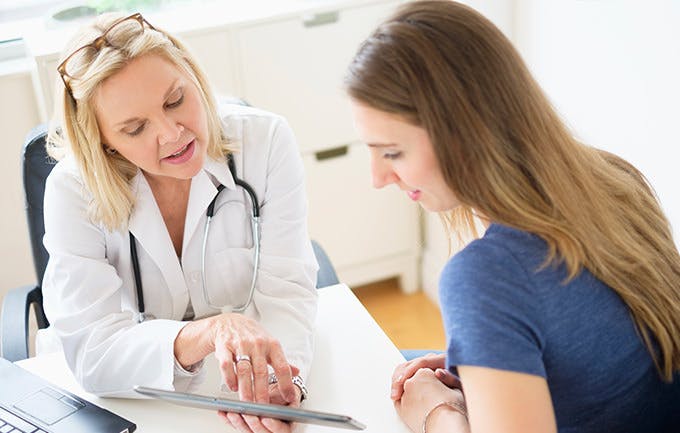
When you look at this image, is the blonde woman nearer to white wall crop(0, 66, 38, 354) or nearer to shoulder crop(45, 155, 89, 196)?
shoulder crop(45, 155, 89, 196)

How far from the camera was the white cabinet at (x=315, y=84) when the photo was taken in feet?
8.39

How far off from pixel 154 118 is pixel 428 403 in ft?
2.23

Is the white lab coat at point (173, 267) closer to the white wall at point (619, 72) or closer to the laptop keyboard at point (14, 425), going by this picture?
the laptop keyboard at point (14, 425)

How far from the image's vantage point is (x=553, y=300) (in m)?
1.10

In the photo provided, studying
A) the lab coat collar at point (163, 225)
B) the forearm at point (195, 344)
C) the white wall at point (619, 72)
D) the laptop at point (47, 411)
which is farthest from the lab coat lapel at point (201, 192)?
the white wall at point (619, 72)

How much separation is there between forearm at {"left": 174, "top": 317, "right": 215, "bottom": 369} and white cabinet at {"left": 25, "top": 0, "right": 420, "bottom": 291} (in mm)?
1105

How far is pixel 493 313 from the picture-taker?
1.08 metres

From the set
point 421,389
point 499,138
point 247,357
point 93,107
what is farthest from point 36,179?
point 499,138

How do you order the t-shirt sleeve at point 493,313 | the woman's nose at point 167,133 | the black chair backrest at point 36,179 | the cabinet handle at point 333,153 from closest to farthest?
the t-shirt sleeve at point 493,313, the woman's nose at point 167,133, the black chair backrest at point 36,179, the cabinet handle at point 333,153

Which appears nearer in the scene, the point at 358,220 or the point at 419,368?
the point at 419,368

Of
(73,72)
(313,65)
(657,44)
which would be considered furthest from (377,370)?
(313,65)

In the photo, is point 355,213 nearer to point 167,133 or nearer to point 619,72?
point 619,72

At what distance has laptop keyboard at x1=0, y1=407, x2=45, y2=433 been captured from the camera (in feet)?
4.36

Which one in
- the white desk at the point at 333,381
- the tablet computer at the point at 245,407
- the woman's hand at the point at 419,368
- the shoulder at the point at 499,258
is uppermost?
the shoulder at the point at 499,258
